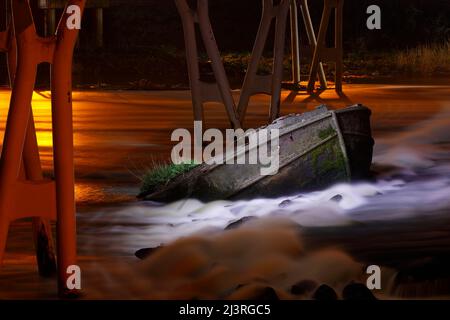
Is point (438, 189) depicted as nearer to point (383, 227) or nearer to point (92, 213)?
point (383, 227)

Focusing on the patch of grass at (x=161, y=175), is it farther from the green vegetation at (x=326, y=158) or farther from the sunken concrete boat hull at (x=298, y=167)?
the green vegetation at (x=326, y=158)

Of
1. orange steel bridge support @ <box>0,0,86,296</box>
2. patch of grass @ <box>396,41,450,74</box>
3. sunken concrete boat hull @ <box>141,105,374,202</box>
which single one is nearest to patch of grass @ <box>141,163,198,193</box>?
sunken concrete boat hull @ <box>141,105,374,202</box>

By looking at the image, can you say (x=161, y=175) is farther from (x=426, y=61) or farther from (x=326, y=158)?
(x=426, y=61)

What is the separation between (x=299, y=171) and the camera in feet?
35.0

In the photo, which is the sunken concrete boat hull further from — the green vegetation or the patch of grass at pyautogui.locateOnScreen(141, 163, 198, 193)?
the patch of grass at pyautogui.locateOnScreen(141, 163, 198, 193)

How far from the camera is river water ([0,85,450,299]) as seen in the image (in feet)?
24.5

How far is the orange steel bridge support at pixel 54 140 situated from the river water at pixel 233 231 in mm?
527

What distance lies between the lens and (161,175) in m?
10.9

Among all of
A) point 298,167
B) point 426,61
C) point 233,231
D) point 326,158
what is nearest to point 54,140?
point 233,231

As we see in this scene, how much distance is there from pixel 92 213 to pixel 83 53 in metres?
18.2

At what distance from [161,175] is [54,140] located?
418cm
